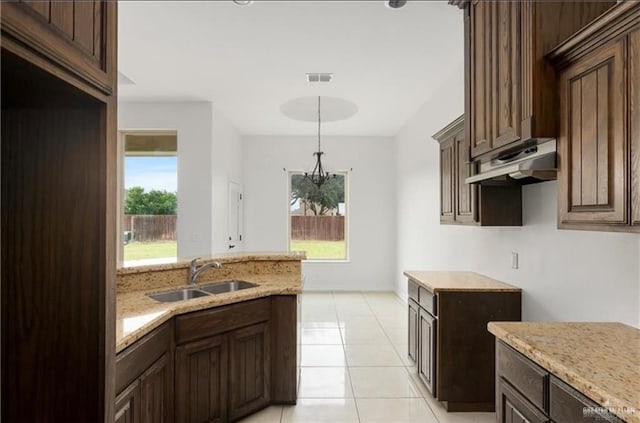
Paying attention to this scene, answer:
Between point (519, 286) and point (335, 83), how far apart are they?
2946mm

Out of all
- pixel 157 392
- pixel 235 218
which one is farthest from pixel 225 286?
pixel 235 218

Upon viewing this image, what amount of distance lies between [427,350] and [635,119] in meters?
2.18

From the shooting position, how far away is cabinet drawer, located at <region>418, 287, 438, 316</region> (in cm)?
278

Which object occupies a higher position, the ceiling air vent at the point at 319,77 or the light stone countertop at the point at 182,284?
the ceiling air vent at the point at 319,77

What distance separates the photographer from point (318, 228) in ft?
23.9

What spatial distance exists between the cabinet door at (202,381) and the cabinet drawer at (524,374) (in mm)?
1666

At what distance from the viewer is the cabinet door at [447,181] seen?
3.31 metres

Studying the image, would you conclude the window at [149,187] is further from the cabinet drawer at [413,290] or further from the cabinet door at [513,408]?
the cabinet door at [513,408]

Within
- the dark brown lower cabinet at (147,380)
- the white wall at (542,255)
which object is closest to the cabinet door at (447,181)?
the white wall at (542,255)

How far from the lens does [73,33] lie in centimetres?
103

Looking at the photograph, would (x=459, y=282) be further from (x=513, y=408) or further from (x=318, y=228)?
(x=318, y=228)

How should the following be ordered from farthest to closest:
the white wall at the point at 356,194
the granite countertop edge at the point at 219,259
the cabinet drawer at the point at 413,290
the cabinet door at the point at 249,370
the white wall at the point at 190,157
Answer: the white wall at the point at 356,194
the white wall at the point at 190,157
the cabinet drawer at the point at 413,290
the granite countertop edge at the point at 219,259
the cabinet door at the point at 249,370

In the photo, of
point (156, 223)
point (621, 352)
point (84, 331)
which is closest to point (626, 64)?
point (621, 352)

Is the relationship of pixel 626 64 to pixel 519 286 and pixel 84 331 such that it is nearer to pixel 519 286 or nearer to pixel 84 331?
pixel 519 286
